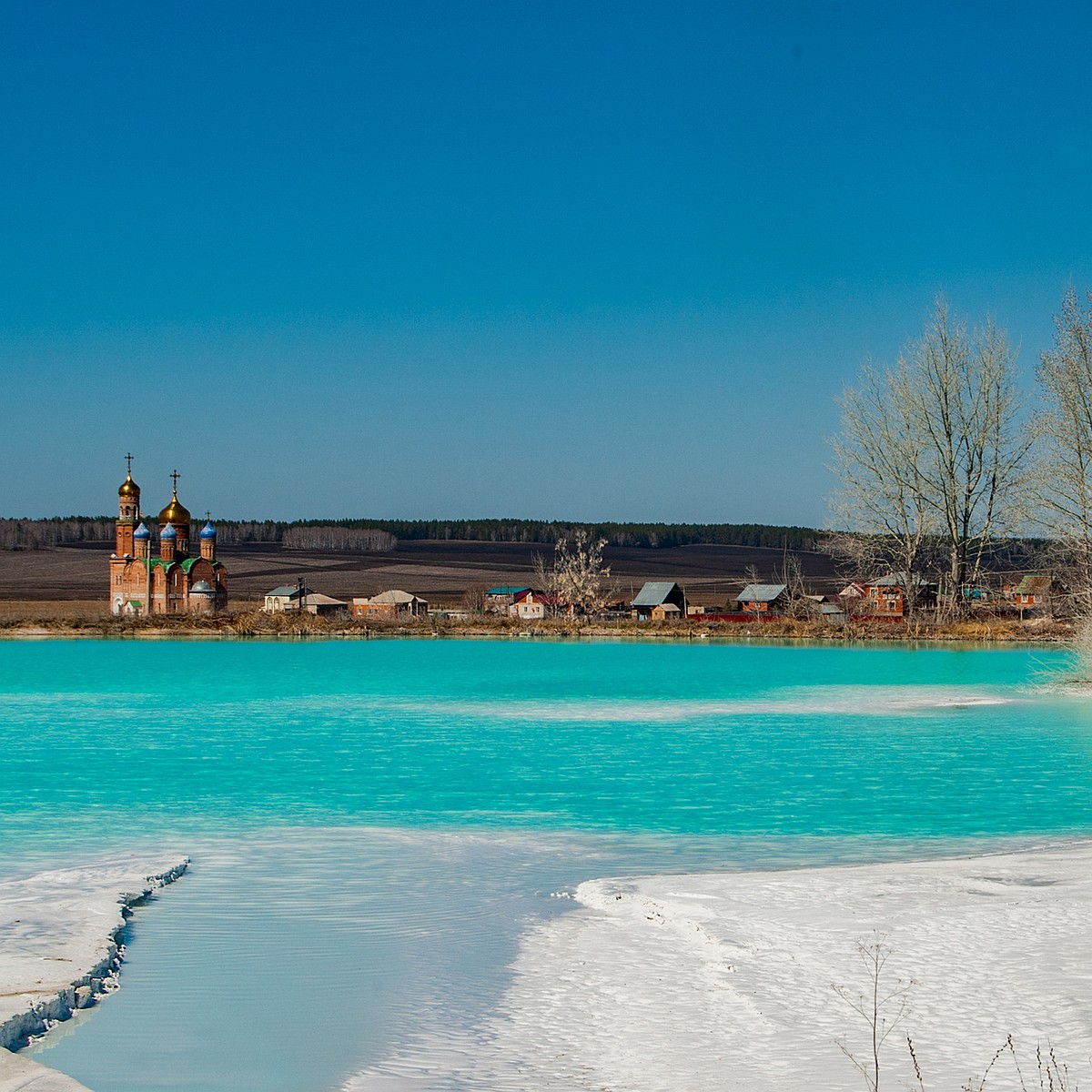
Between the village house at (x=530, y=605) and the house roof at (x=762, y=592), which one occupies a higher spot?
the house roof at (x=762, y=592)

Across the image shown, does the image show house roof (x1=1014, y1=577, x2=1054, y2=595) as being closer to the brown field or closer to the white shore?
the white shore

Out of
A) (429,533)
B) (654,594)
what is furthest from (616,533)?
(654,594)

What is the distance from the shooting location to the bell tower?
256 feet

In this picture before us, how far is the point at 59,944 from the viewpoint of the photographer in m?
6.71

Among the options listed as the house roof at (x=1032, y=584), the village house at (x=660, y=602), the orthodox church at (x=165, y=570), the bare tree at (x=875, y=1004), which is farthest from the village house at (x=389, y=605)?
the bare tree at (x=875, y=1004)

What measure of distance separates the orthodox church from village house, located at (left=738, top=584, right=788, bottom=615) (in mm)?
31681

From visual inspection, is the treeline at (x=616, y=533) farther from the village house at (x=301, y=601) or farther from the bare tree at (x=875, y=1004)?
the bare tree at (x=875, y=1004)

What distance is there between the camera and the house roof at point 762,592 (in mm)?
74312

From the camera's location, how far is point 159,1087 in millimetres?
5012

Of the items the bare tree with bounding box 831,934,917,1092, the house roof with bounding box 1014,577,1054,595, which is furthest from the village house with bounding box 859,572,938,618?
the bare tree with bounding box 831,934,917,1092

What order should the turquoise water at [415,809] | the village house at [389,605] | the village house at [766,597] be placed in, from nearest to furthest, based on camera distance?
the turquoise water at [415,809], the village house at [766,597], the village house at [389,605]

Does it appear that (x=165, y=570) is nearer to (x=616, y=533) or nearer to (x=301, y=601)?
(x=301, y=601)

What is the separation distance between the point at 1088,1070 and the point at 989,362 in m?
43.4

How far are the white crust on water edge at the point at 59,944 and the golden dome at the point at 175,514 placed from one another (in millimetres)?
72510
